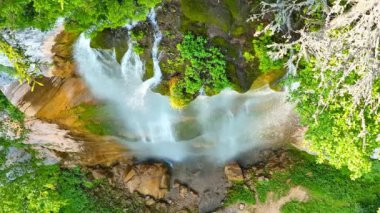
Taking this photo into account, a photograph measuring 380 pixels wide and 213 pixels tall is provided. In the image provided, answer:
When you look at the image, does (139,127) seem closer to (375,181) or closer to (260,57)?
(260,57)

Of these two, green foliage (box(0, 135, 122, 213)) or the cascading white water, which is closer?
green foliage (box(0, 135, 122, 213))

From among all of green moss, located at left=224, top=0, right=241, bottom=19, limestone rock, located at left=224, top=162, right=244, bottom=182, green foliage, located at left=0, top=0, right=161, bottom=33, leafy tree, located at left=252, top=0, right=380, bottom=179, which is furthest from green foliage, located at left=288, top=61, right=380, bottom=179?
limestone rock, located at left=224, top=162, right=244, bottom=182

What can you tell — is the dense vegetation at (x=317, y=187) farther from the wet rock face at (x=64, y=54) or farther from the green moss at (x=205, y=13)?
the wet rock face at (x=64, y=54)

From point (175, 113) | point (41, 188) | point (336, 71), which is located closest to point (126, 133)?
point (175, 113)

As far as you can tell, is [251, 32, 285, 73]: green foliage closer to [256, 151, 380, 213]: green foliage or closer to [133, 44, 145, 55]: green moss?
[133, 44, 145, 55]: green moss

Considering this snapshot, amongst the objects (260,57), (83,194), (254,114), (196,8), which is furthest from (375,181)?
(83,194)

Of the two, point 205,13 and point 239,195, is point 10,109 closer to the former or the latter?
point 205,13
